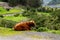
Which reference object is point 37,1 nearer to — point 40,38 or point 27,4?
point 27,4

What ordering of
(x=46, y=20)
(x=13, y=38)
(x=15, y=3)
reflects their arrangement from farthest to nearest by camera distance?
(x=15, y=3) < (x=46, y=20) < (x=13, y=38)

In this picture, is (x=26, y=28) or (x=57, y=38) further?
(x=26, y=28)

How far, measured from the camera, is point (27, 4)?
63406 millimetres

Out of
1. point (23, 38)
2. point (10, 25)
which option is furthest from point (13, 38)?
point (10, 25)

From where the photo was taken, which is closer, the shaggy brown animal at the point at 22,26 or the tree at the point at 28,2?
the shaggy brown animal at the point at 22,26

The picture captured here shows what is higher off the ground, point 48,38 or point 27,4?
point 48,38

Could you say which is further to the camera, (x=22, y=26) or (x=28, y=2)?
(x=28, y=2)

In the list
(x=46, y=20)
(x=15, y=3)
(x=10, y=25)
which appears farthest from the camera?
(x=15, y=3)

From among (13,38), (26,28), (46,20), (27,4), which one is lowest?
(27,4)

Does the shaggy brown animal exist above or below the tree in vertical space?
above

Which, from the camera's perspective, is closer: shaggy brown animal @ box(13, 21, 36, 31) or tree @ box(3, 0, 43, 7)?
shaggy brown animal @ box(13, 21, 36, 31)

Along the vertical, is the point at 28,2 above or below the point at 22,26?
below

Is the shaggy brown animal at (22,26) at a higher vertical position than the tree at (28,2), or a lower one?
higher

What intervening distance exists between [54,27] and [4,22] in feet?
15.7
